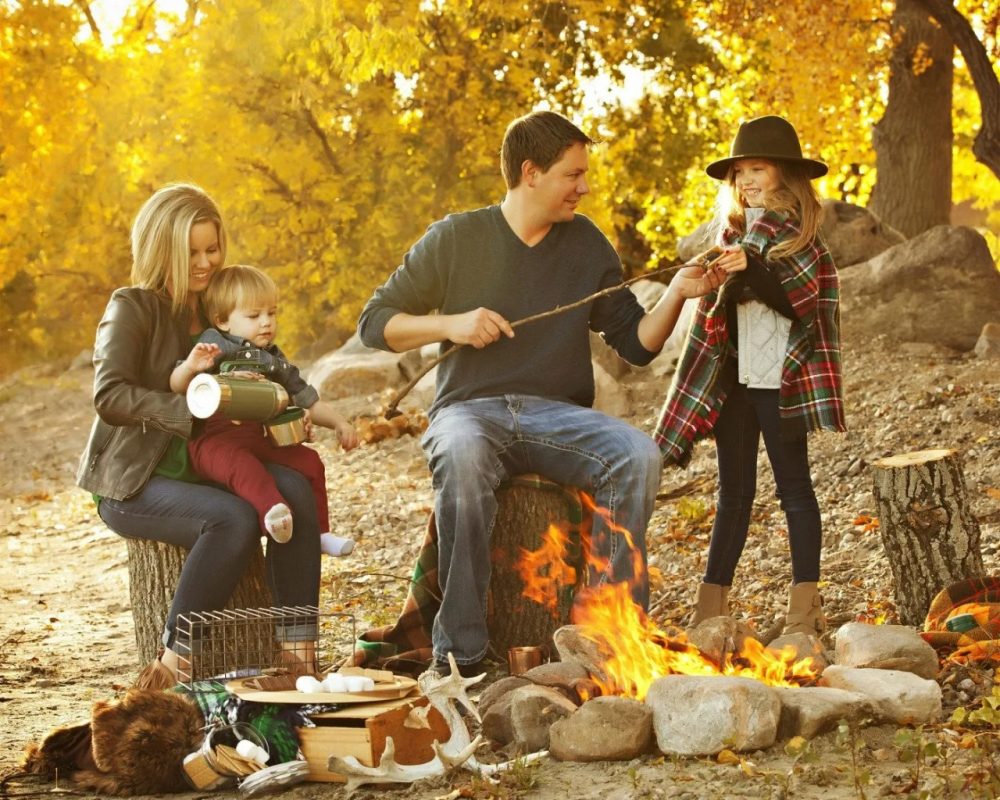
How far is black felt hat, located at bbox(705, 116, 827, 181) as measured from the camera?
5391 millimetres

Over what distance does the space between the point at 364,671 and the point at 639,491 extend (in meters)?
1.22

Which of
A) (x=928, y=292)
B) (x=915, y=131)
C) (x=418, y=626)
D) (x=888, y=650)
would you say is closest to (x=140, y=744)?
(x=418, y=626)

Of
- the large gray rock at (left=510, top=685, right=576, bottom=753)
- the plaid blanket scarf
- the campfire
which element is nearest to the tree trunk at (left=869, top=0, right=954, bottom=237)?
the plaid blanket scarf

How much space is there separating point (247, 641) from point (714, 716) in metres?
1.71

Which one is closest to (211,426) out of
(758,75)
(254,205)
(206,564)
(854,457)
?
(206,564)

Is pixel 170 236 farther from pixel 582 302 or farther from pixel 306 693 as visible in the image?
pixel 306 693

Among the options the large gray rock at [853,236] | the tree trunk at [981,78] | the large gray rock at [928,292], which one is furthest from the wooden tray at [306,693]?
the large gray rock at [853,236]

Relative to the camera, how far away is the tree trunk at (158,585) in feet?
16.8

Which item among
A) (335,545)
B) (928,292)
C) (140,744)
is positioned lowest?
(140,744)

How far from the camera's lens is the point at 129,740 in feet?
13.3

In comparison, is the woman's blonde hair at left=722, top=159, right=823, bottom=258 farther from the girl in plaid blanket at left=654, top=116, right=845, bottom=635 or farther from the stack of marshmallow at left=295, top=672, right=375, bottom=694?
the stack of marshmallow at left=295, top=672, right=375, bottom=694

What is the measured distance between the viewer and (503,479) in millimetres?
5148

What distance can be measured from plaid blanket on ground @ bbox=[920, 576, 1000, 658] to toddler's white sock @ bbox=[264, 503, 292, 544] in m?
2.27

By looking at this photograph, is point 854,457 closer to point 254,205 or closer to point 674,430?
point 674,430
